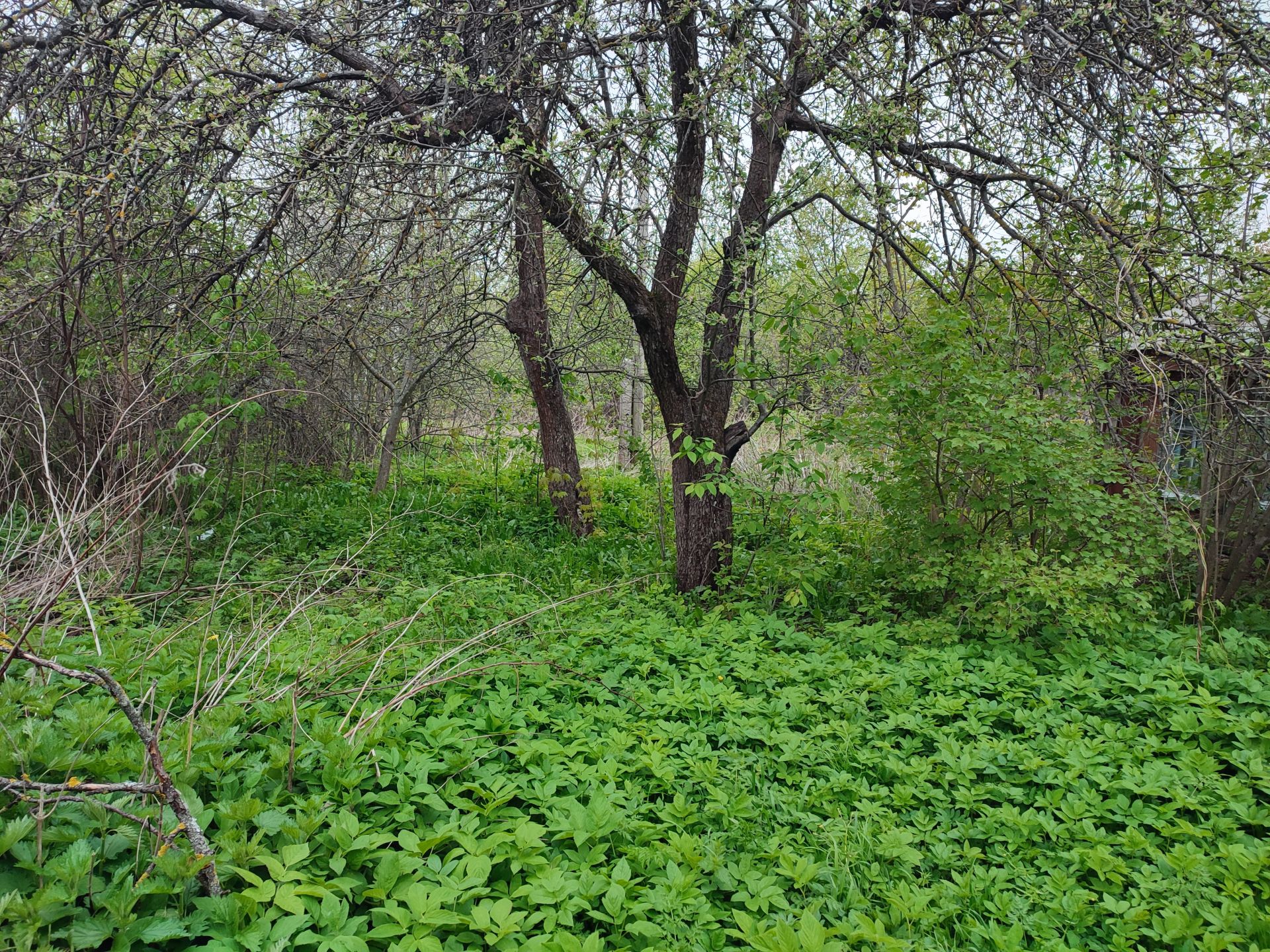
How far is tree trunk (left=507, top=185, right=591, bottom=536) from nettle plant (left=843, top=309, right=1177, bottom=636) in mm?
3398

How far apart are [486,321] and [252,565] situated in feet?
9.69

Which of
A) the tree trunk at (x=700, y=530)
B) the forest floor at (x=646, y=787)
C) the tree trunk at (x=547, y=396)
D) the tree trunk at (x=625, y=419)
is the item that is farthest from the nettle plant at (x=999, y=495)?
the tree trunk at (x=547, y=396)

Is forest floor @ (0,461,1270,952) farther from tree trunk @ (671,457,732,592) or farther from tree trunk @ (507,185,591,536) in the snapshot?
tree trunk @ (507,185,591,536)

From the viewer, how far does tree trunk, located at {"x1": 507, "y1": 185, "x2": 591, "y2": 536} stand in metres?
7.13

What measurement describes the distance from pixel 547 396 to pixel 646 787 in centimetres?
545

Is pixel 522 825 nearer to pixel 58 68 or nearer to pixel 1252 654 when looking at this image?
pixel 1252 654

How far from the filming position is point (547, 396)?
7750mm

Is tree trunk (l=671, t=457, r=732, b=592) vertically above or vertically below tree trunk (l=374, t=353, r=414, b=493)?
below

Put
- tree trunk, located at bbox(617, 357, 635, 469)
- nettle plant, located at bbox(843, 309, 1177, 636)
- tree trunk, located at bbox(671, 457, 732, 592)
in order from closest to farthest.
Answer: nettle plant, located at bbox(843, 309, 1177, 636) → tree trunk, located at bbox(671, 457, 732, 592) → tree trunk, located at bbox(617, 357, 635, 469)

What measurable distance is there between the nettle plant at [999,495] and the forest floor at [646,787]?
0.31m

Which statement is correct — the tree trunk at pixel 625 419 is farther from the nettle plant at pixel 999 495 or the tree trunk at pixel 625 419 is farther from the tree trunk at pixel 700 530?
the nettle plant at pixel 999 495

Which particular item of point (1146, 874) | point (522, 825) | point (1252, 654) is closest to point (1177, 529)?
point (1252, 654)

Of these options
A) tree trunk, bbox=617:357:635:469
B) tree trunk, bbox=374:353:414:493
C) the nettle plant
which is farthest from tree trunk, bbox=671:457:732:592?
tree trunk, bbox=374:353:414:493

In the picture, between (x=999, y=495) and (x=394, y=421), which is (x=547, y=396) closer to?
(x=394, y=421)
